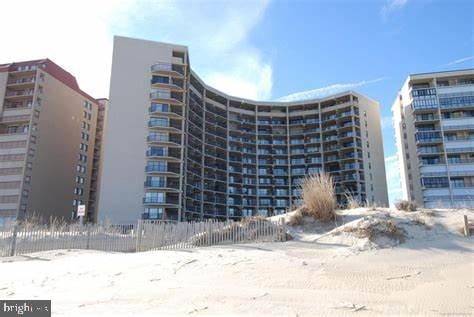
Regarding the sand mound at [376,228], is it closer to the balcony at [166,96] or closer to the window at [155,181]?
the window at [155,181]

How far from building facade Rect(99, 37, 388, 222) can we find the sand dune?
109ft

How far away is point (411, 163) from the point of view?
262ft

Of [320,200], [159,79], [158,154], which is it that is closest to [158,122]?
[158,154]

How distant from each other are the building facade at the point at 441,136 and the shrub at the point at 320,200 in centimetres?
5557

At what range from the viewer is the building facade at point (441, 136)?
66875 millimetres

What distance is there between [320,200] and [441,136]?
213 ft

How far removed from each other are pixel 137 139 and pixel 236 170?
28138mm

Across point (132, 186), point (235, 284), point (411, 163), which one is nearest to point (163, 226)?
point (235, 284)

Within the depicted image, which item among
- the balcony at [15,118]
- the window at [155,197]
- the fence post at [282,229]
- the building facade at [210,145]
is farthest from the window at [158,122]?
the fence post at [282,229]

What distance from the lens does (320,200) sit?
16453 mm

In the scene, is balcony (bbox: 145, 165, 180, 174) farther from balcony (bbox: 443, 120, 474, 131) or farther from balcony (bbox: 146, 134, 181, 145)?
balcony (bbox: 443, 120, 474, 131)

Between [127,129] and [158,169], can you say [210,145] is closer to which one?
[158,169]

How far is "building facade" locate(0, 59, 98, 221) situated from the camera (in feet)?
211

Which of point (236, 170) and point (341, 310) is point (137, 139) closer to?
point (236, 170)
